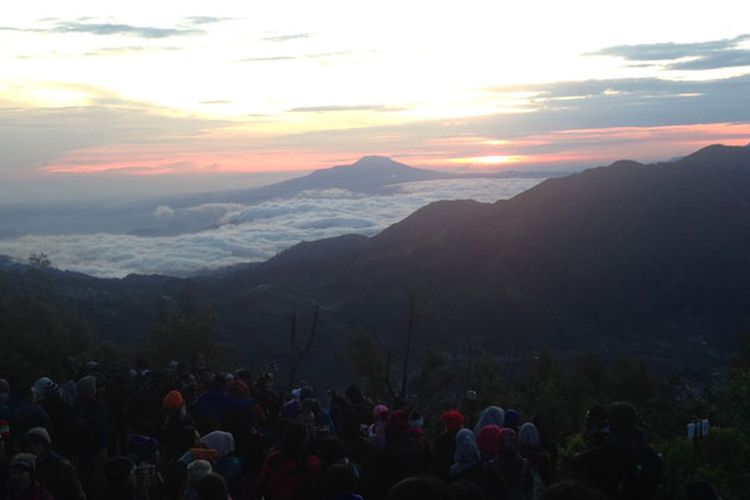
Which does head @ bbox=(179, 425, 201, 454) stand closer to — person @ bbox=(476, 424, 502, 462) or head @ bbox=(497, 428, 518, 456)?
person @ bbox=(476, 424, 502, 462)

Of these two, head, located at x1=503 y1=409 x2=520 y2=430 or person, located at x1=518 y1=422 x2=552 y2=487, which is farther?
head, located at x1=503 y1=409 x2=520 y2=430

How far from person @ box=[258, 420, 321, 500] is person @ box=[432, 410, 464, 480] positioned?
177 centimetres

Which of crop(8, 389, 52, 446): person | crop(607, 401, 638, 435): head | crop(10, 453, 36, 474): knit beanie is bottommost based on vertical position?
crop(8, 389, 52, 446): person

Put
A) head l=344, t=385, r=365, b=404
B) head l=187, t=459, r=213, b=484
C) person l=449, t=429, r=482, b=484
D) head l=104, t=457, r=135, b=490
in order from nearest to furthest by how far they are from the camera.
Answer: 1. head l=187, t=459, r=213, b=484
2. head l=104, t=457, r=135, b=490
3. person l=449, t=429, r=482, b=484
4. head l=344, t=385, r=365, b=404

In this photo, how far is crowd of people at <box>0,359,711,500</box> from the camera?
21.4 feet

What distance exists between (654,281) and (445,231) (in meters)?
31.5

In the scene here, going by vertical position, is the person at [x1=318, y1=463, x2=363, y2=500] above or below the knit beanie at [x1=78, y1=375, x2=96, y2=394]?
above

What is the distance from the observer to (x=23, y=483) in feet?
21.2

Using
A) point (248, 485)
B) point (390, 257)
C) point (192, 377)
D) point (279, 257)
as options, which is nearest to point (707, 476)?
point (248, 485)

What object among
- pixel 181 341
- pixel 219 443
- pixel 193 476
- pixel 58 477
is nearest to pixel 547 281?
pixel 181 341

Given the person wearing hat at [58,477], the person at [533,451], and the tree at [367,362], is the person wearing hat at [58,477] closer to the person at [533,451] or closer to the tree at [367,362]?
the person at [533,451]

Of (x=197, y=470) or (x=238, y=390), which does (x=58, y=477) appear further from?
(x=238, y=390)

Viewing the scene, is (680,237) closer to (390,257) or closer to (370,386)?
(390,257)

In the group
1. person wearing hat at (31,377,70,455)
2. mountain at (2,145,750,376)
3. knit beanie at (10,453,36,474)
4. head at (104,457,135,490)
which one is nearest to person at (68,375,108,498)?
person wearing hat at (31,377,70,455)
